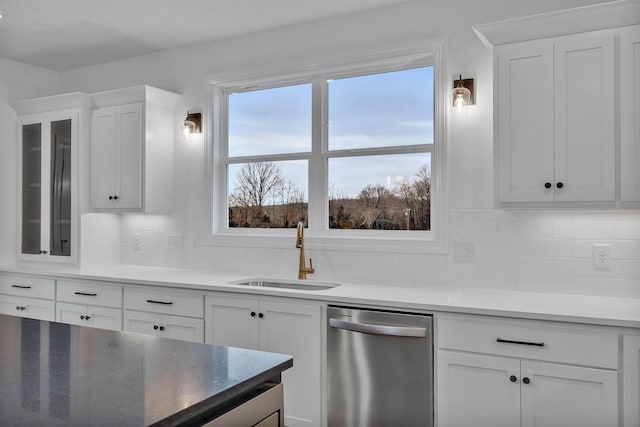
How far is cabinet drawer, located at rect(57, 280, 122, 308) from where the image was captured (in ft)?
11.8

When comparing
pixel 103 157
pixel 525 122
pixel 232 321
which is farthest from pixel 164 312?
pixel 525 122

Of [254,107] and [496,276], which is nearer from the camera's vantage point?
[496,276]

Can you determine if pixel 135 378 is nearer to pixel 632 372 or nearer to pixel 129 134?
pixel 632 372

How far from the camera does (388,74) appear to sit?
343 centimetres

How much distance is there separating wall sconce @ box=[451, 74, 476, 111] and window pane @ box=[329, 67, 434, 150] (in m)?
0.26

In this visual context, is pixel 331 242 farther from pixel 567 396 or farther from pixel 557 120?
pixel 567 396

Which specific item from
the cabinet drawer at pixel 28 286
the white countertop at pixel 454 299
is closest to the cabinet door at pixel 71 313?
the cabinet drawer at pixel 28 286

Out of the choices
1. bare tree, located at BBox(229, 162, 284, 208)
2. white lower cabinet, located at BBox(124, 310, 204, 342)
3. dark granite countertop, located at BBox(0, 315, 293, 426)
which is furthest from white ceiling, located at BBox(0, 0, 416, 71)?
dark granite countertop, located at BBox(0, 315, 293, 426)

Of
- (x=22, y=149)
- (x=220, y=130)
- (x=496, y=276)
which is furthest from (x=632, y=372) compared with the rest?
(x=22, y=149)

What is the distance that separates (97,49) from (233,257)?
2113mm

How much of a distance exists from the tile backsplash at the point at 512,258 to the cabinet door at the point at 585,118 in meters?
0.32

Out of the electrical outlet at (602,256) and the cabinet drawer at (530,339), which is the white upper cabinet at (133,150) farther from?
the electrical outlet at (602,256)

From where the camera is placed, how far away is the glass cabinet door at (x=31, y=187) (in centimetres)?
438

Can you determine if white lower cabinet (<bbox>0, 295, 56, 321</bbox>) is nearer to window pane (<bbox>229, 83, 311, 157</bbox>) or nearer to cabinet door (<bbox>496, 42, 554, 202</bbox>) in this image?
window pane (<bbox>229, 83, 311, 157</bbox>)
